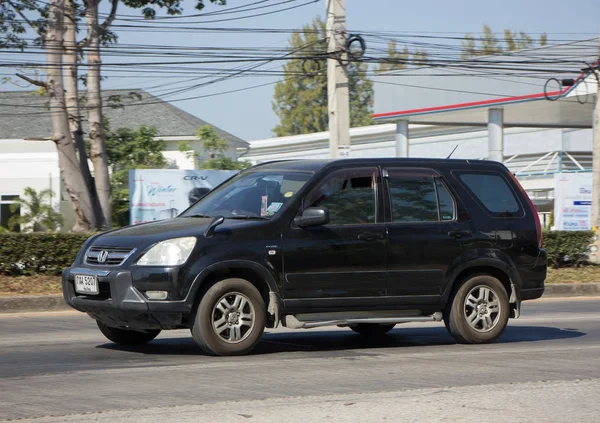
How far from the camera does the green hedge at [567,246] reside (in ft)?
69.3

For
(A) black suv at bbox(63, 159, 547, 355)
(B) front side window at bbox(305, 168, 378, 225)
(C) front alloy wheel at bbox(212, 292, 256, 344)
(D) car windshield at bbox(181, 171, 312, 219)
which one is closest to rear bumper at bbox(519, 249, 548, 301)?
(A) black suv at bbox(63, 159, 547, 355)

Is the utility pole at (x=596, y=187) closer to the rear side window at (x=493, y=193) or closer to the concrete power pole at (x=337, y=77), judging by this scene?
the concrete power pole at (x=337, y=77)

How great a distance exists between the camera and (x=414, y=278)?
9406 millimetres

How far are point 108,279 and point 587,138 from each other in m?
46.1

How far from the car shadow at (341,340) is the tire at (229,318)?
40 centimetres

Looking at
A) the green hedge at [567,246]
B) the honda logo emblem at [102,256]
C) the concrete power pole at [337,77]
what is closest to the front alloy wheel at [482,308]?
the honda logo emblem at [102,256]

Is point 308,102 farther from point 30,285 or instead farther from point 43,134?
point 30,285

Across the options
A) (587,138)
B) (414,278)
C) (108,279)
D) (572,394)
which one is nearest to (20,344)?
(108,279)

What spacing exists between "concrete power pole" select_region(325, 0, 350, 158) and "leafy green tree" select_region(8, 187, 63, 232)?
26.0 feet

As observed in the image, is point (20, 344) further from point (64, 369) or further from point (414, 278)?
point (414, 278)

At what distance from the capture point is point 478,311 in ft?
32.5

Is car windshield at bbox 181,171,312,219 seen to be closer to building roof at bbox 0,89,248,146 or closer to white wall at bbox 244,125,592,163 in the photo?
building roof at bbox 0,89,248,146

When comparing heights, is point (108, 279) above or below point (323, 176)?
below

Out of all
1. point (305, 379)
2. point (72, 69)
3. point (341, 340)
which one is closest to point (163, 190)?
point (72, 69)
